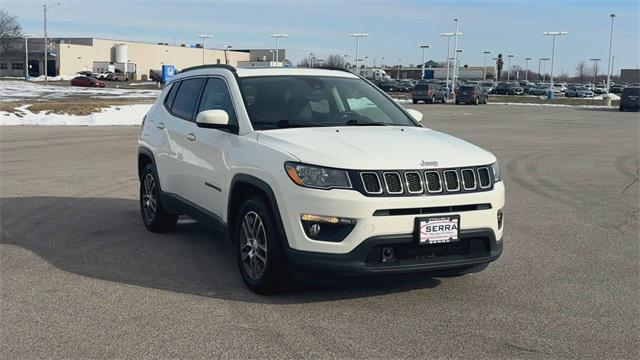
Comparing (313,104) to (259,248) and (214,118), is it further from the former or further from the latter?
(259,248)

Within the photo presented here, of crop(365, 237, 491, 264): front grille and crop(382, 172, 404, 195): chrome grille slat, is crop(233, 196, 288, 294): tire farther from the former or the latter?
crop(382, 172, 404, 195): chrome grille slat

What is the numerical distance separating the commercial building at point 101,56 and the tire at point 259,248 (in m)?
99.5

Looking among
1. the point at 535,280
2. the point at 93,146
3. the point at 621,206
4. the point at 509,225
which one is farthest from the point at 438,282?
the point at 93,146

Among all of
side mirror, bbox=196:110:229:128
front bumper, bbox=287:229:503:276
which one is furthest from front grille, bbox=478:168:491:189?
side mirror, bbox=196:110:229:128

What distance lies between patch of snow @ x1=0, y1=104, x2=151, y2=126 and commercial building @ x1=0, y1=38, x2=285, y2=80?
248 ft

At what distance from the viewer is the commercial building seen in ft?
376

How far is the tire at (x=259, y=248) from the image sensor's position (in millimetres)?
5164

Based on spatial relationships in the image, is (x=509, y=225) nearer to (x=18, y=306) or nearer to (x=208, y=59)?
(x=18, y=306)

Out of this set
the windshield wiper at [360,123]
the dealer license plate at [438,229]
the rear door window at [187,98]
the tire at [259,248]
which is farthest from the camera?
the rear door window at [187,98]

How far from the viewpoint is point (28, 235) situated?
7555 mm

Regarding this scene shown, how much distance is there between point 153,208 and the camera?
7832 mm

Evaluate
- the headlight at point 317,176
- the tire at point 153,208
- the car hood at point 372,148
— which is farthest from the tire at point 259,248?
the tire at point 153,208

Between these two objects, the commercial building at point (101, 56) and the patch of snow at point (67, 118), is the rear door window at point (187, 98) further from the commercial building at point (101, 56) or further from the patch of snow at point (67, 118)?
the commercial building at point (101, 56)

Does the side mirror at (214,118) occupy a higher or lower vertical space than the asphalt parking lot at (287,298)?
higher
